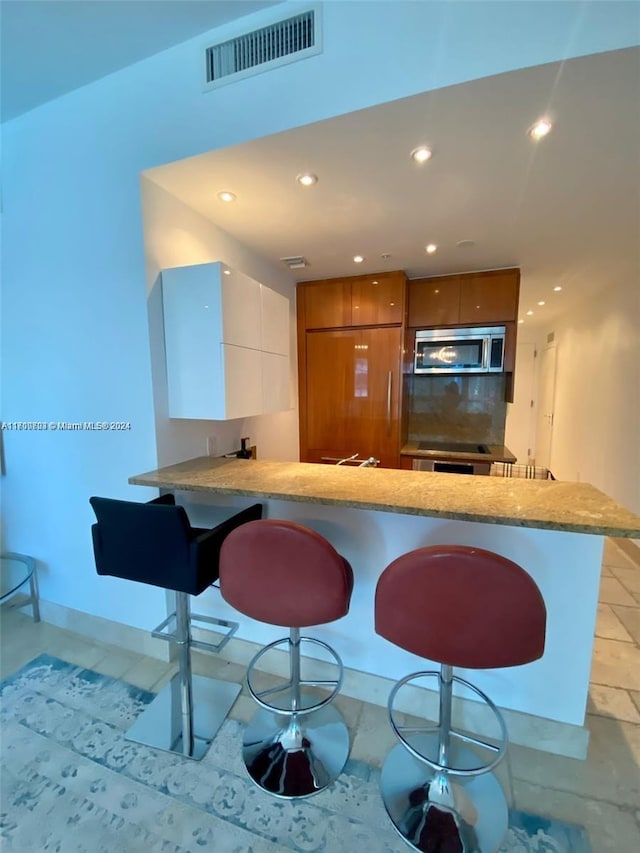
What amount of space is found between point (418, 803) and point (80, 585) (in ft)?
6.70

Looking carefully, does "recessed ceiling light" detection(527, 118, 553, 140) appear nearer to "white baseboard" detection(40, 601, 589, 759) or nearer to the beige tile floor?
"white baseboard" detection(40, 601, 589, 759)

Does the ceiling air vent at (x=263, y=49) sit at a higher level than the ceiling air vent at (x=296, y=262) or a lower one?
higher

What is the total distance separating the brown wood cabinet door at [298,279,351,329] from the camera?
3.17 metres

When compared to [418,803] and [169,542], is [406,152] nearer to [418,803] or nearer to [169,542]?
[169,542]

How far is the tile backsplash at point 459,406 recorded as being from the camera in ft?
11.5

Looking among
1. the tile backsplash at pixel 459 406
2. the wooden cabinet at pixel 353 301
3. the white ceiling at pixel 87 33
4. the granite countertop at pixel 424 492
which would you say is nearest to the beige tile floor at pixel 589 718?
the granite countertop at pixel 424 492

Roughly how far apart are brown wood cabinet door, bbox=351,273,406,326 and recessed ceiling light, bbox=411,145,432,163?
1461mm

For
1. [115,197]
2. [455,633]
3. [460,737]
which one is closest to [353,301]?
[115,197]

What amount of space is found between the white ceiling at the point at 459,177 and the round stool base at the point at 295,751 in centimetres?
247

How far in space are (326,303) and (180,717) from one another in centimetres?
301

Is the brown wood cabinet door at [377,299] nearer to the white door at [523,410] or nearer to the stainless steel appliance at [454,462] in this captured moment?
the stainless steel appliance at [454,462]

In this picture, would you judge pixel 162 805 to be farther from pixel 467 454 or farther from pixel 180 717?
pixel 467 454

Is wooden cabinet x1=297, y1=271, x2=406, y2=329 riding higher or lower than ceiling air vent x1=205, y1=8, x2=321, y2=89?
lower

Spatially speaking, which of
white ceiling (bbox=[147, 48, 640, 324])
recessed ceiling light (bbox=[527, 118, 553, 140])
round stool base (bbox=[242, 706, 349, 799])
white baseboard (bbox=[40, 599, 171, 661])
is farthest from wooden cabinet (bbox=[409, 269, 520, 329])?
white baseboard (bbox=[40, 599, 171, 661])
